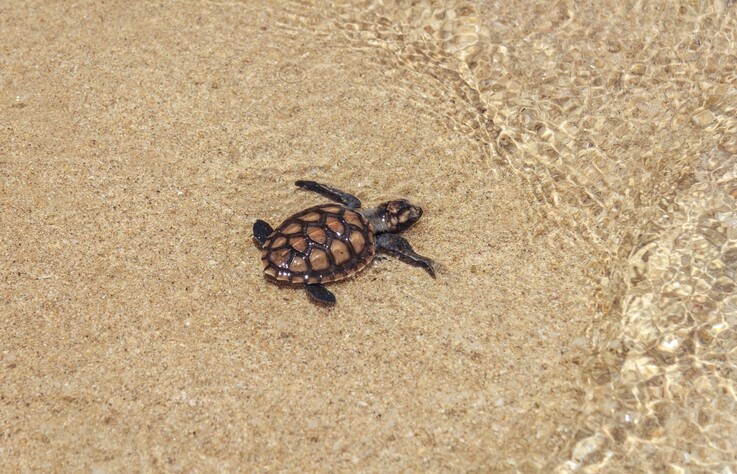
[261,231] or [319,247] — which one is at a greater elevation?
[319,247]

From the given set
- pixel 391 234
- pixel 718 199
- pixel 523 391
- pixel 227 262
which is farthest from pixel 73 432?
pixel 718 199

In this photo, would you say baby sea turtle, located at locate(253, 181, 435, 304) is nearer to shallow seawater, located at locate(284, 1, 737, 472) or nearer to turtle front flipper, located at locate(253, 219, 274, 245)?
turtle front flipper, located at locate(253, 219, 274, 245)

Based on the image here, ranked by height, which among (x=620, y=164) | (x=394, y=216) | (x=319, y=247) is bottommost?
(x=319, y=247)

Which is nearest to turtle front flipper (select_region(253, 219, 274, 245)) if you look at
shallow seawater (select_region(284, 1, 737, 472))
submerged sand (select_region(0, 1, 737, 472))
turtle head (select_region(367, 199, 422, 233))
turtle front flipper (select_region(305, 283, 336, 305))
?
submerged sand (select_region(0, 1, 737, 472))

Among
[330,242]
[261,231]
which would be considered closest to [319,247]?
[330,242]

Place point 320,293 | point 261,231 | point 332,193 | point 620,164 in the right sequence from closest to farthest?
point 320,293, point 261,231, point 332,193, point 620,164

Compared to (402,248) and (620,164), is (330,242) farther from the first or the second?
(620,164)

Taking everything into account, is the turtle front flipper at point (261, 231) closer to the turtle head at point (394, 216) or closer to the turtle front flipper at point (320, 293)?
the turtle front flipper at point (320, 293)
